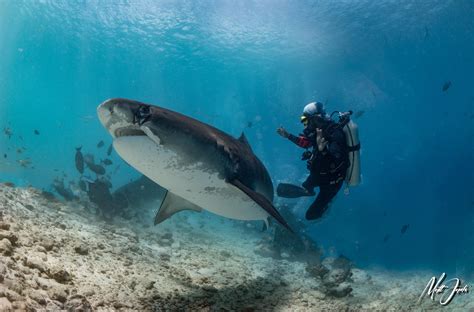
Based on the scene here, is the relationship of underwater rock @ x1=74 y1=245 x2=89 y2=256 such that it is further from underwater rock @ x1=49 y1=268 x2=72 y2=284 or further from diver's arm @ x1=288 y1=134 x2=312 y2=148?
diver's arm @ x1=288 y1=134 x2=312 y2=148

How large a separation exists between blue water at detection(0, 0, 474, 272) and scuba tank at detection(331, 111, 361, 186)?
19508mm

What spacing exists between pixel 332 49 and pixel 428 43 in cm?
996

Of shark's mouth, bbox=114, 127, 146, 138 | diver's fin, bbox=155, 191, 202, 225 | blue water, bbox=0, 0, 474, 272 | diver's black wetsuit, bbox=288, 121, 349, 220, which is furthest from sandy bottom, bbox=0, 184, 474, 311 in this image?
blue water, bbox=0, 0, 474, 272

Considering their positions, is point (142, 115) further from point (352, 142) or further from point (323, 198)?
point (323, 198)

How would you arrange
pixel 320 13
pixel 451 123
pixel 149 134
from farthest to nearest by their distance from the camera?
pixel 451 123
pixel 320 13
pixel 149 134

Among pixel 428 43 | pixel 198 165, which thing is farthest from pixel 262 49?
pixel 198 165

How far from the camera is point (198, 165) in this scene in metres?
3.75

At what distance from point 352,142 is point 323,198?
1596mm

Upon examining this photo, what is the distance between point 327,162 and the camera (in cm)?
638

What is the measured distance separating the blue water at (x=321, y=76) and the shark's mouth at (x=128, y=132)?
20463 millimetres

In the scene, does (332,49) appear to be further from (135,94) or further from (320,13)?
(135,94)

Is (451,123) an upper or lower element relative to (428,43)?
upper

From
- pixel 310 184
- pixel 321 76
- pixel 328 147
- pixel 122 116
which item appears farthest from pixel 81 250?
pixel 321 76

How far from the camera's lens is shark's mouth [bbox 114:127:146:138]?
10.2 feet
